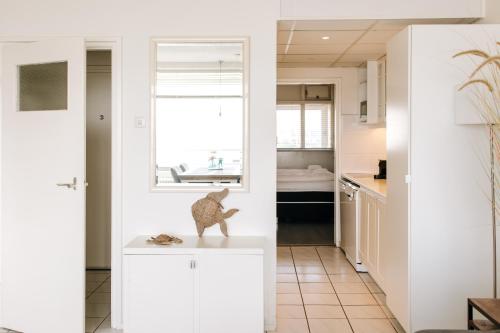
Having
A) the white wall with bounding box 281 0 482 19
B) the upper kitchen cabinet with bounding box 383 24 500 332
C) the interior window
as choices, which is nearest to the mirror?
the white wall with bounding box 281 0 482 19

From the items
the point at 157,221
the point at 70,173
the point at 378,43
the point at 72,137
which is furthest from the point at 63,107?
the point at 378,43

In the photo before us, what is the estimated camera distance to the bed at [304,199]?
288 inches

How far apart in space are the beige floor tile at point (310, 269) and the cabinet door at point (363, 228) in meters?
0.45

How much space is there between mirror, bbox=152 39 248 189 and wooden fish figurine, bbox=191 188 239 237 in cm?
15

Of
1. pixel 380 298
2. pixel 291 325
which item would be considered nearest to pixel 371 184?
pixel 380 298

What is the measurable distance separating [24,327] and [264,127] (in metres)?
2.23

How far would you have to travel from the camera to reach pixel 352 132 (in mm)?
6168

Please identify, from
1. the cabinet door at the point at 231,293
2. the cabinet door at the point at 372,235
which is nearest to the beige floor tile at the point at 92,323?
the cabinet door at the point at 231,293

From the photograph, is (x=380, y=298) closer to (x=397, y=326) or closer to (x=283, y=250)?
(x=397, y=326)

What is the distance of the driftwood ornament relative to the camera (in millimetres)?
3191

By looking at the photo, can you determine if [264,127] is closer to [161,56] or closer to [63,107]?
[161,56]

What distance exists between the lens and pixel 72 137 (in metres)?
3.25

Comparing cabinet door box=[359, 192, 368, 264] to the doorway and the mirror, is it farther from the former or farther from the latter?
the doorway

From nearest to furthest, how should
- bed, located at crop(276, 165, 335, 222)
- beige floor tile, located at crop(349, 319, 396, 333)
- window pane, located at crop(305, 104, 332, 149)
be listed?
beige floor tile, located at crop(349, 319, 396, 333), bed, located at crop(276, 165, 335, 222), window pane, located at crop(305, 104, 332, 149)
